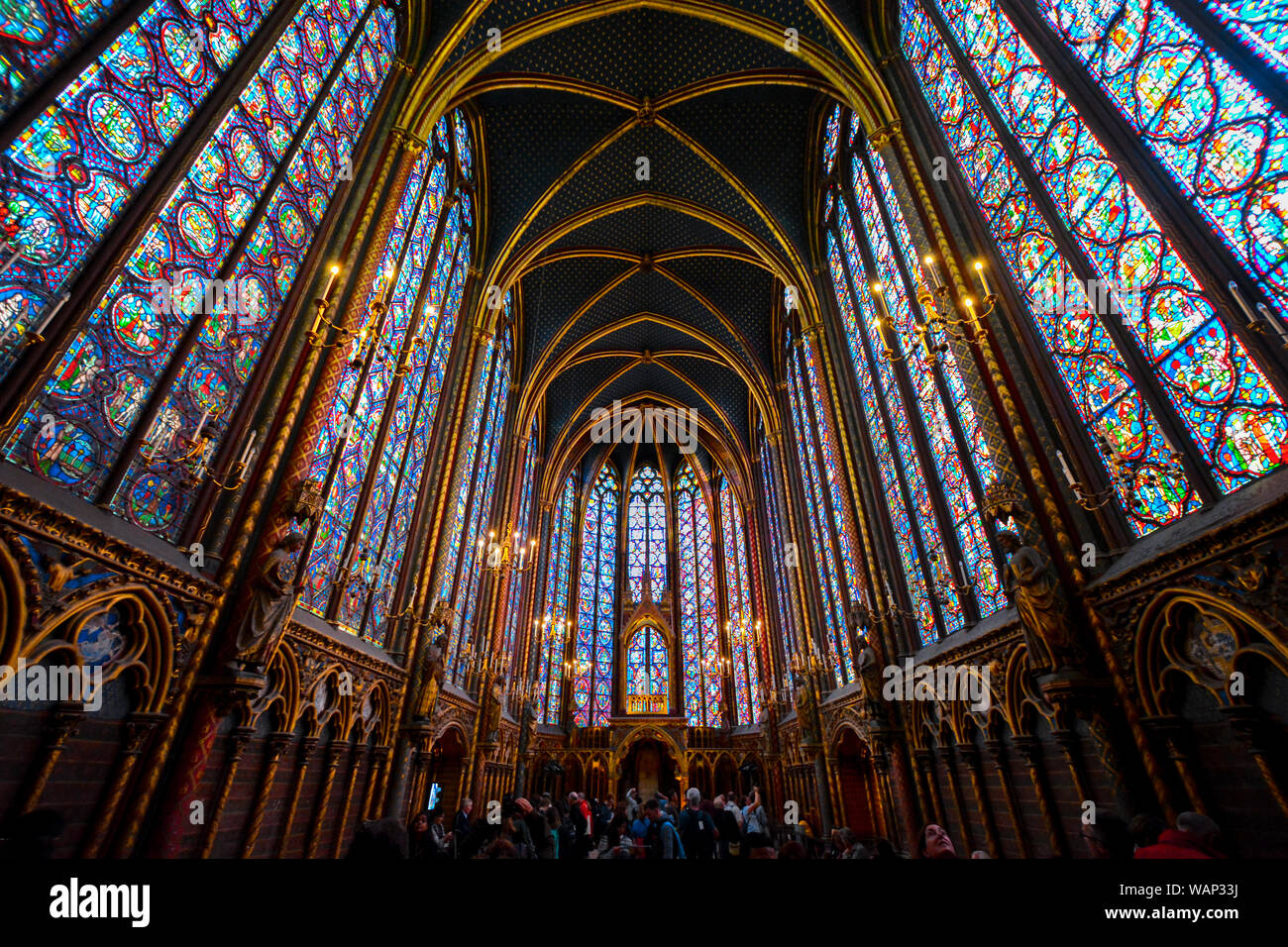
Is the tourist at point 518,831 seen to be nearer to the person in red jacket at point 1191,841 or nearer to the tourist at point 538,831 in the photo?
the tourist at point 538,831

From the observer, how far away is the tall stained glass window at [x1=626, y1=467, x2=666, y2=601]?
26125 mm

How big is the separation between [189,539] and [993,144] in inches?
427

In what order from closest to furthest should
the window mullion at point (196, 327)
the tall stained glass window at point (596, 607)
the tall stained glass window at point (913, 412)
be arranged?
1. the window mullion at point (196, 327)
2. the tall stained glass window at point (913, 412)
3. the tall stained glass window at point (596, 607)

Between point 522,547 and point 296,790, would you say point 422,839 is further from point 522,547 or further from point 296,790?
point 522,547

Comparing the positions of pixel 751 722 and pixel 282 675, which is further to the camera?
pixel 751 722

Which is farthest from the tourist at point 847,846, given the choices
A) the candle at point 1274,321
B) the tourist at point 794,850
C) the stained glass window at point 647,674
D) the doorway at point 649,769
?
the stained glass window at point 647,674

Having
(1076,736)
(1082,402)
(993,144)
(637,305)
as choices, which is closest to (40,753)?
(1076,736)

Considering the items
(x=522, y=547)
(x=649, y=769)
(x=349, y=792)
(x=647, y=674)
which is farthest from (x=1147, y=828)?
(x=647, y=674)

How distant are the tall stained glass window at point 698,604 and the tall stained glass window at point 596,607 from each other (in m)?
3.27

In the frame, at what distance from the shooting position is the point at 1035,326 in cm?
669

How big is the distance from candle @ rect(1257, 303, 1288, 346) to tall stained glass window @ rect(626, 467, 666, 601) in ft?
74.2

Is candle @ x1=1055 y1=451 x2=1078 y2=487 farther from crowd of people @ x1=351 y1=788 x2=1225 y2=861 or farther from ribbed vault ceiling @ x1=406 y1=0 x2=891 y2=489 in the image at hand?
ribbed vault ceiling @ x1=406 y1=0 x2=891 y2=489

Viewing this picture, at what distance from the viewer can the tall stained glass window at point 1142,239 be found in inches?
169

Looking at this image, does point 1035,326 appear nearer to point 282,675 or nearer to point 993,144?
point 993,144
